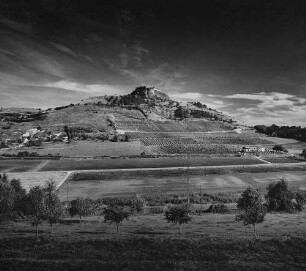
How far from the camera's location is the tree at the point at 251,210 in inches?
2643

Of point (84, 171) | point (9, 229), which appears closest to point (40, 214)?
point (9, 229)

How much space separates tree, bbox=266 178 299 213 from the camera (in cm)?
8731

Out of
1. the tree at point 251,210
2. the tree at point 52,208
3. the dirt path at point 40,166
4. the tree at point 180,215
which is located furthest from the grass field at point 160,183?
the tree at point 180,215

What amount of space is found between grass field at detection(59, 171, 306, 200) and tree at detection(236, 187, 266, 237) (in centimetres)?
2801

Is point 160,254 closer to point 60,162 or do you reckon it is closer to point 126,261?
point 126,261

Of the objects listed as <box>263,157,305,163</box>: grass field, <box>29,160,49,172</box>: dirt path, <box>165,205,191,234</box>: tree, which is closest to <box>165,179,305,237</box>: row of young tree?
<box>165,205,191,234</box>: tree

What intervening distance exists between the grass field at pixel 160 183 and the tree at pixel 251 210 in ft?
91.9

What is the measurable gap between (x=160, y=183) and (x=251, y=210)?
53.3 meters

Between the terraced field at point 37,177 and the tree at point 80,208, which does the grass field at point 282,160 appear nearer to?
the terraced field at point 37,177

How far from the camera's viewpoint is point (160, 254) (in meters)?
46.7

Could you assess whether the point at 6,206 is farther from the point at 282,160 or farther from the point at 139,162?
the point at 282,160

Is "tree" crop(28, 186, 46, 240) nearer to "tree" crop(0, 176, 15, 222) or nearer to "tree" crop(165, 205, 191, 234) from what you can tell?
"tree" crop(0, 176, 15, 222)

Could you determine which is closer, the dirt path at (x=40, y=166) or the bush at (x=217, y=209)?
the bush at (x=217, y=209)

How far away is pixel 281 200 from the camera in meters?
88.3
